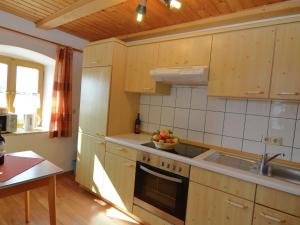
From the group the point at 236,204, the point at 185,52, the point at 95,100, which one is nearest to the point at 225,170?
the point at 236,204

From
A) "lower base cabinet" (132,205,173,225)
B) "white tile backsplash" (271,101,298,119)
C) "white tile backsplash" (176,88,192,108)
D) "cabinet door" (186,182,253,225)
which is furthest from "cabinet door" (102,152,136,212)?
"white tile backsplash" (271,101,298,119)

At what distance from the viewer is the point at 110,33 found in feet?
9.04

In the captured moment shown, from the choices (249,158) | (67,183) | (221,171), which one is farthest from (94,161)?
(249,158)

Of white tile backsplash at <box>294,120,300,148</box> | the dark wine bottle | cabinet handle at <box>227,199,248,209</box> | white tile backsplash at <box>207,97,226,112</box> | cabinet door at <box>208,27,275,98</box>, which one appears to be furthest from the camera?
the dark wine bottle

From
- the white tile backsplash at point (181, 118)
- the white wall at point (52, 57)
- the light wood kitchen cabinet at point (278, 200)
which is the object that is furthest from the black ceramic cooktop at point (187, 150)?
the white wall at point (52, 57)

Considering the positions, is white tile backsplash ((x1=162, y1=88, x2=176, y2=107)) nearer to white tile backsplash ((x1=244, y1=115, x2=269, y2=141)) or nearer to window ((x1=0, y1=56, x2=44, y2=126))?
white tile backsplash ((x1=244, y1=115, x2=269, y2=141))

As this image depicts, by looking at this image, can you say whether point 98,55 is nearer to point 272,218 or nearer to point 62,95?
point 62,95

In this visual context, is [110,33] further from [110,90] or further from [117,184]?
[117,184]

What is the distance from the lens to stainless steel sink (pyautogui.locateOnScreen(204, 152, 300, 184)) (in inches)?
61.9

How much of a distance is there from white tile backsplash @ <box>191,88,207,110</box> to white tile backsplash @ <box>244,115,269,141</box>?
49 cm

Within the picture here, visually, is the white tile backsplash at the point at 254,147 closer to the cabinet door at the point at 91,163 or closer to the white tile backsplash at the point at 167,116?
the white tile backsplash at the point at 167,116

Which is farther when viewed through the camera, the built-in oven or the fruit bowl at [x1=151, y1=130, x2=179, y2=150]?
the fruit bowl at [x1=151, y1=130, x2=179, y2=150]

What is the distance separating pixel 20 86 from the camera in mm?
2809

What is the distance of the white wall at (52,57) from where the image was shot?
2.32 meters
